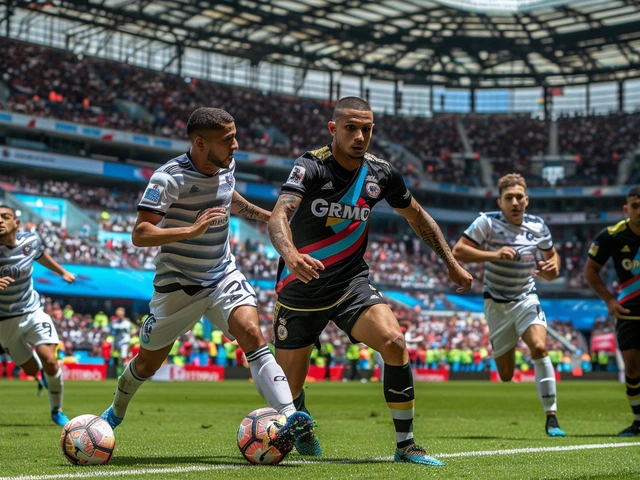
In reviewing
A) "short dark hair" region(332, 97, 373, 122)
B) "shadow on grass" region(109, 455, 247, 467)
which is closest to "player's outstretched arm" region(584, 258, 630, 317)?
"short dark hair" region(332, 97, 373, 122)

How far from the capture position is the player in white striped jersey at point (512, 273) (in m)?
10.2

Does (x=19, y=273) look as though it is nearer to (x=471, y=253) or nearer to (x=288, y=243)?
(x=471, y=253)

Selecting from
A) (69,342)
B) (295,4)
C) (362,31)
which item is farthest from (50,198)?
(362,31)

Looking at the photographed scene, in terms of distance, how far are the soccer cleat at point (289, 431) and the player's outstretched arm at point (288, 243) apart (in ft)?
2.83

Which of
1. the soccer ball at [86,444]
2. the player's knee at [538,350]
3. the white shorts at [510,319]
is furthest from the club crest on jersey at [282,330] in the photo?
the white shorts at [510,319]

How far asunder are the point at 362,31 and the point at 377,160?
4802 centimetres

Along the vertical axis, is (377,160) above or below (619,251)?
above

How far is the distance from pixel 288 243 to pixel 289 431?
3.94 feet

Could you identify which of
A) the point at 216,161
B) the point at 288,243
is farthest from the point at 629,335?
the point at 216,161

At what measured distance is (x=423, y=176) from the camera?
61094mm

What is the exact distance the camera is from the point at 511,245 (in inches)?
410

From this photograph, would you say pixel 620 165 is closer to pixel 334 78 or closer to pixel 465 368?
pixel 334 78

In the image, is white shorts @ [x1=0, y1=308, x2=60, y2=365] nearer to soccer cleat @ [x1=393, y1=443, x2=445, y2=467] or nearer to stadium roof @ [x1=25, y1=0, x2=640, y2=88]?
soccer cleat @ [x1=393, y1=443, x2=445, y2=467]

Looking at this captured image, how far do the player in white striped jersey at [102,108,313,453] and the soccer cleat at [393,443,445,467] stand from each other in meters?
1.10
